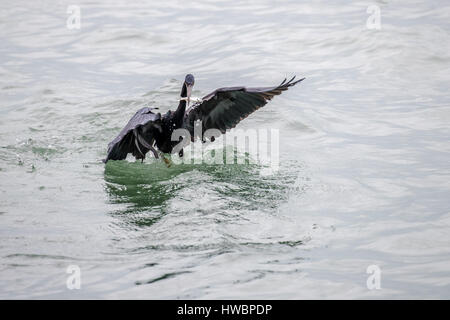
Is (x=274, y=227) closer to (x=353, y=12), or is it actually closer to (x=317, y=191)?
(x=317, y=191)

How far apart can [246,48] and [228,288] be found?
8.69 meters

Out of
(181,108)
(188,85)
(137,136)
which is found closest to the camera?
(188,85)

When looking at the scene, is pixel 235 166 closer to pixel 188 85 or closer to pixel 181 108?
pixel 181 108

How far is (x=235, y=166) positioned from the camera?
975 centimetres

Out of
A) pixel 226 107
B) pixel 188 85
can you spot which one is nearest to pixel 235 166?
pixel 226 107

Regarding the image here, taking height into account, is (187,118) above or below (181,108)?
below

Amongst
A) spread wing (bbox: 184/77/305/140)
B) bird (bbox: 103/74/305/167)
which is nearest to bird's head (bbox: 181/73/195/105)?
bird (bbox: 103/74/305/167)

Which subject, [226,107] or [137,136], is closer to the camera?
[137,136]

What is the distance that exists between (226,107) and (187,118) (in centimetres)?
62

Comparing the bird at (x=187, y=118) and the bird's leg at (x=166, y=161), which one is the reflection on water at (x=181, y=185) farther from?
the bird at (x=187, y=118)

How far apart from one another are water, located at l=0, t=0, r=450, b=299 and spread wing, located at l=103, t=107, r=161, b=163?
37 cm

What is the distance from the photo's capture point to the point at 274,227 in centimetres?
768

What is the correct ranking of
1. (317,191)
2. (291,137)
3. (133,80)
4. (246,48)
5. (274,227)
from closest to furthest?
(274,227) → (317,191) → (291,137) → (133,80) → (246,48)
